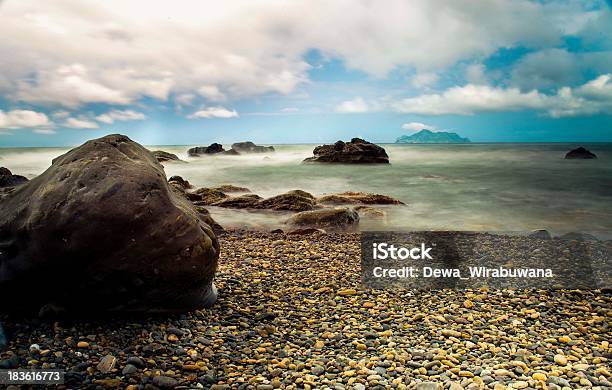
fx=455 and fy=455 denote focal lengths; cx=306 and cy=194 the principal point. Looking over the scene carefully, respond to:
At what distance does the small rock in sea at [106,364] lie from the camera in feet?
10.9

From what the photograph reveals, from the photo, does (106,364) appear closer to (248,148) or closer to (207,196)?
(207,196)

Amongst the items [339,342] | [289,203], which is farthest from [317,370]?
[289,203]

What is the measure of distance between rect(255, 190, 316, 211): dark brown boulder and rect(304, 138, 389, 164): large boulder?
610 inches

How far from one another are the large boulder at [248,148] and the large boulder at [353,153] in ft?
46.9

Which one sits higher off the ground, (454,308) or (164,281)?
(164,281)

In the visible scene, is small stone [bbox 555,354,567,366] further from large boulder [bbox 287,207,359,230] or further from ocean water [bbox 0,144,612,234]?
ocean water [bbox 0,144,612,234]

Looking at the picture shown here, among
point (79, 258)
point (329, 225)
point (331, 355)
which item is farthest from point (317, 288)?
point (329, 225)

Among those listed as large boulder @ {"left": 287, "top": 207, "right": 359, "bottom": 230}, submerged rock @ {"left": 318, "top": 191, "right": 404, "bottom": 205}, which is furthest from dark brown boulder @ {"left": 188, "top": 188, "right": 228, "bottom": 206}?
large boulder @ {"left": 287, "top": 207, "right": 359, "bottom": 230}

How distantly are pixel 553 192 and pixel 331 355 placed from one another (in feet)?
58.9

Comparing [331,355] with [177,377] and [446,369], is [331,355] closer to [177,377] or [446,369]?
[446,369]

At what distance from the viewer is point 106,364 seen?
3.36 metres

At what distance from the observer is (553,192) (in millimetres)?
18672

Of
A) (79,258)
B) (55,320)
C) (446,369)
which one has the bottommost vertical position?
(446,369)

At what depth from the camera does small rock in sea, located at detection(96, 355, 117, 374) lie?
10.9 ft
